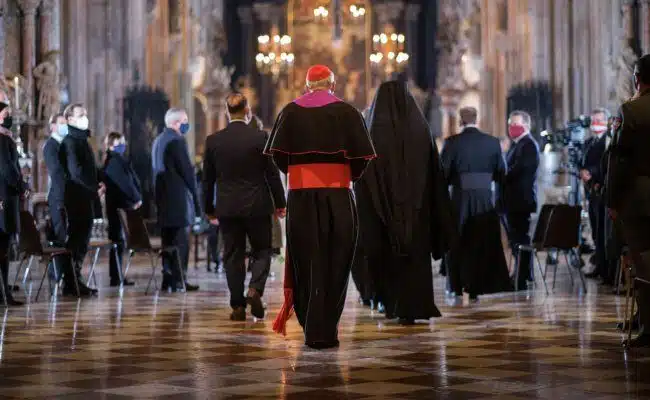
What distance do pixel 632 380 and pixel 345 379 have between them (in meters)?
1.40

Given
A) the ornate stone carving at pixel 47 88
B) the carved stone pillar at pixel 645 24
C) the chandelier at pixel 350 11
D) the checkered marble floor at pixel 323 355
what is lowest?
the checkered marble floor at pixel 323 355

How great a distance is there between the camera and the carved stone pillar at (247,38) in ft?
142

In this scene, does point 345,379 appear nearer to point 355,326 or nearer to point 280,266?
point 355,326

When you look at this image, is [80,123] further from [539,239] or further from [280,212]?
[539,239]

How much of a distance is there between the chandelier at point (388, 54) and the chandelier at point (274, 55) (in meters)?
2.35

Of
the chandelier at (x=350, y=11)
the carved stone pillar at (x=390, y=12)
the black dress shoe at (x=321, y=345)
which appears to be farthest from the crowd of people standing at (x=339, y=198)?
the carved stone pillar at (x=390, y=12)

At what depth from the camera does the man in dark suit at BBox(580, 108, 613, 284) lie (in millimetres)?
14320

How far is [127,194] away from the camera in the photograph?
15.2 meters

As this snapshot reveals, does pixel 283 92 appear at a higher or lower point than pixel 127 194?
higher

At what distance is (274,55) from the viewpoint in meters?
41.2

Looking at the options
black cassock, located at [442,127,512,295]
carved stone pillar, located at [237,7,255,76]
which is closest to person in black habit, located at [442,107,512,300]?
black cassock, located at [442,127,512,295]

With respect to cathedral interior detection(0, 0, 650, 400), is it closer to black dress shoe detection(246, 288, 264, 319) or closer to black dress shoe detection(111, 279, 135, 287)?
black dress shoe detection(246, 288, 264, 319)

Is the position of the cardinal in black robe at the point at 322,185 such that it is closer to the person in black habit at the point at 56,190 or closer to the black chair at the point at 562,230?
the black chair at the point at 562,230

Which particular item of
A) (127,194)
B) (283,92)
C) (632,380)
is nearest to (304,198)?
(632,380)
